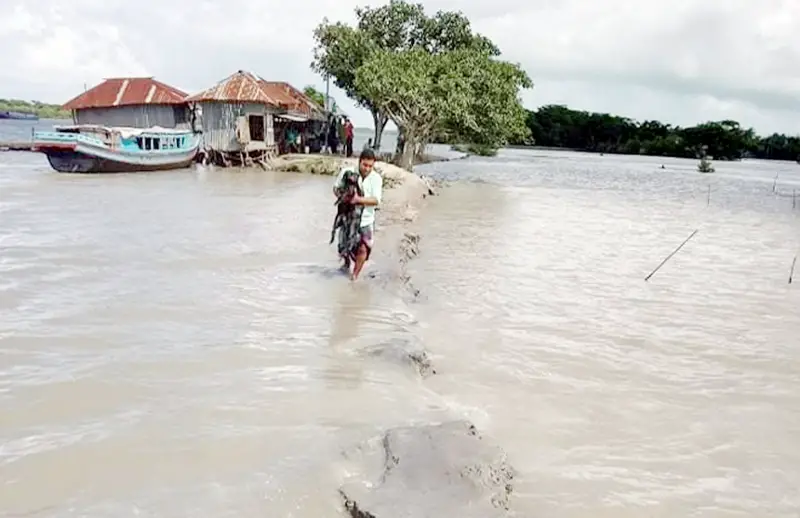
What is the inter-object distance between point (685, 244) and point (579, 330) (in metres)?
7.98

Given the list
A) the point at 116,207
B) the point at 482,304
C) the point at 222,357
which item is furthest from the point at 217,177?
the point at 222,357

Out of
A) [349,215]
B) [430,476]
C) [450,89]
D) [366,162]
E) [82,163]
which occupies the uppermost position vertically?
[450,89]

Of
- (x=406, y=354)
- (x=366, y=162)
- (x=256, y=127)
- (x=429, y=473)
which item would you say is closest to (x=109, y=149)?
(x=256, y=127)

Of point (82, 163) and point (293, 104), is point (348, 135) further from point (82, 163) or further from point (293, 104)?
point (82, 163)

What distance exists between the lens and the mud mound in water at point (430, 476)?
322 cm

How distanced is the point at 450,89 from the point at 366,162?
1949 centimetres

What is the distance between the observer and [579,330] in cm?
719

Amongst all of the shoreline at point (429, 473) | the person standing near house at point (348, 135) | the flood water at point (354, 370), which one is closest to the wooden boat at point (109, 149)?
the person standing near house at point (348, 135)

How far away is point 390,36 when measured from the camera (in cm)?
3394

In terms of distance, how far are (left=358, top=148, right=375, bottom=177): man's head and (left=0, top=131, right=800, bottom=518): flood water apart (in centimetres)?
132

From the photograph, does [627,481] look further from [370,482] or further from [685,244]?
[685,244]

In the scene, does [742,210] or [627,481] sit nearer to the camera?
[627,481]

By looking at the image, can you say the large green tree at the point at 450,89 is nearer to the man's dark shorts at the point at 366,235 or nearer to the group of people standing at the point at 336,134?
the group of people standing at the point at 336,134

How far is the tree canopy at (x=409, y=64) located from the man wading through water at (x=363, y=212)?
737 inches
